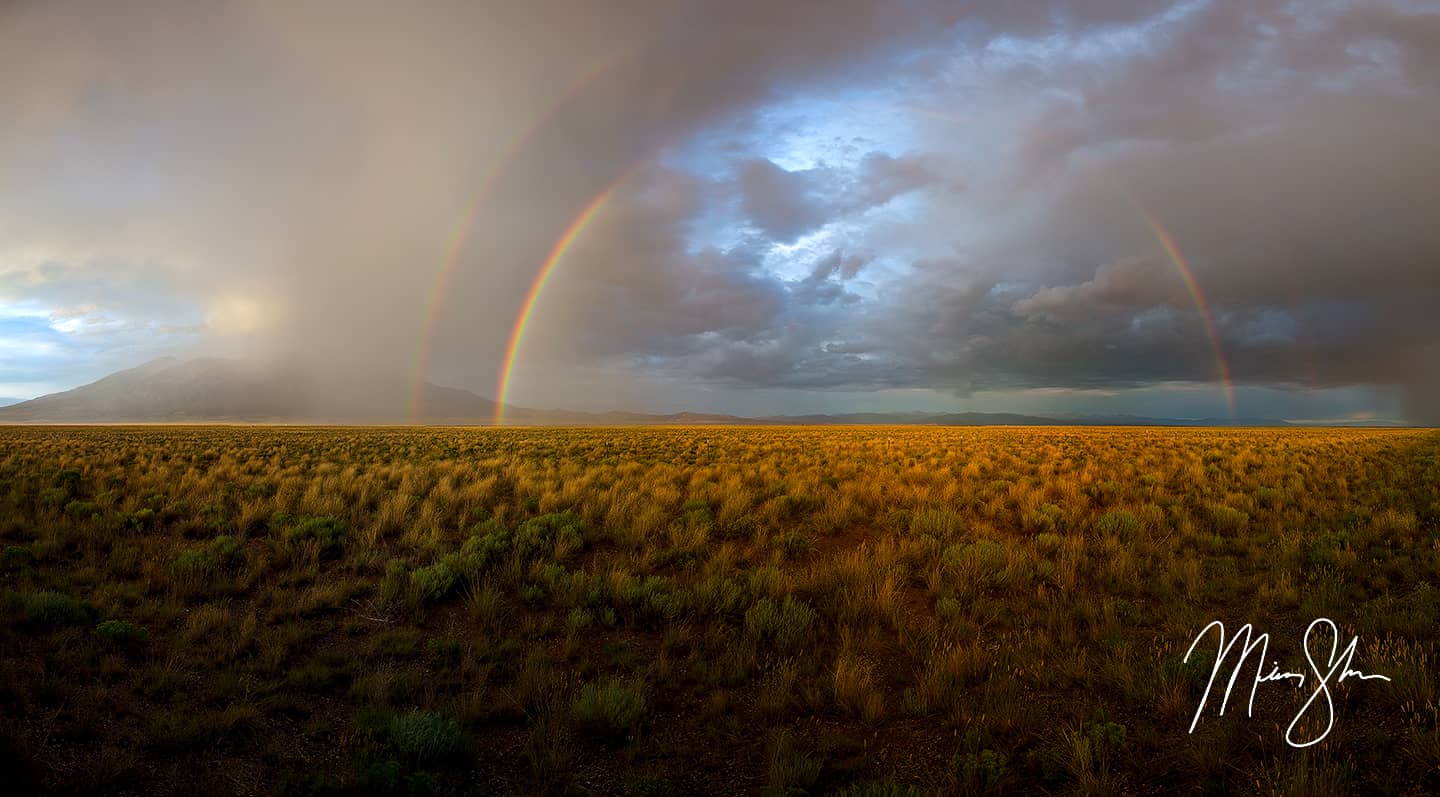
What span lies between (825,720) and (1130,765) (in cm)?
224

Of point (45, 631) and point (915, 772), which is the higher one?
point (45, 631)

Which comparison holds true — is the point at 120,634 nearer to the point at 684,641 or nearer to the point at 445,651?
the point at 445,651

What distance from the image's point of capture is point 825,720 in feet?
18.5

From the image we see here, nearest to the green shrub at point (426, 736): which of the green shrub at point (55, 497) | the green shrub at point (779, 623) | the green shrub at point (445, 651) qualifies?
the green shrub at point (445, 651)

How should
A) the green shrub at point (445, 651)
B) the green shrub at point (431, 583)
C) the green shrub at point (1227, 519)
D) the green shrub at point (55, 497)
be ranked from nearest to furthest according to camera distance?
the green shrub at point (445, 651), the green shrub at point (431, 583), the green shrub at point (1227, 519), the green shrub at point (55, 497)

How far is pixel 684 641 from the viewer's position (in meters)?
7.14

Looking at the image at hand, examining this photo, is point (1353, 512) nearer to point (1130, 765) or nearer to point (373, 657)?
point (1130, 765)

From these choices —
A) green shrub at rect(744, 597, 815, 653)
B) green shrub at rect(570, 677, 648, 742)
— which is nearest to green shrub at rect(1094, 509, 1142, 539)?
green shrub at rect(744, 597, 815, 653)

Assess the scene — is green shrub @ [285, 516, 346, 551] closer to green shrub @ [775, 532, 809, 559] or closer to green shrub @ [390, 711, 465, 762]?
green shrub @ [390, 711, 465, 762]

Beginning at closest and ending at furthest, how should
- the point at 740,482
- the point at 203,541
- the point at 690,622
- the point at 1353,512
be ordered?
the point at 690,622 → the point at 203,541 → the point at 1353,512 → the point at 740,482

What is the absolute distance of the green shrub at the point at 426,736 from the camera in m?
4.80

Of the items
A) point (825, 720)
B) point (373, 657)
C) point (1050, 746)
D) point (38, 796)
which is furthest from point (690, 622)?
point (38, 796)
